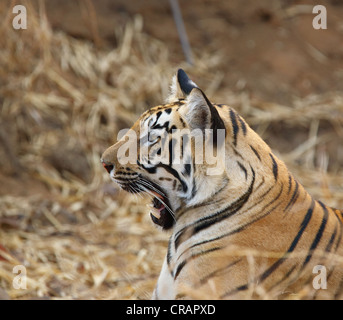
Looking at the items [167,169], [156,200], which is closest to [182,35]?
[156,200]

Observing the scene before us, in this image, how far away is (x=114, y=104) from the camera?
19.2 feet

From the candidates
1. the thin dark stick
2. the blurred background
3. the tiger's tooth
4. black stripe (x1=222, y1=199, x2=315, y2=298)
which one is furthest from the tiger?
the thin dark stick

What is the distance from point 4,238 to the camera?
4.41 m

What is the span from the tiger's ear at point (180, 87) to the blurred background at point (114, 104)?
47.3 inches

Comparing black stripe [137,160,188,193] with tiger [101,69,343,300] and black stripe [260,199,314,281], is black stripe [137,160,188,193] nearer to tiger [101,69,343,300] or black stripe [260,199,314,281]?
tiger [101,69,343,300]

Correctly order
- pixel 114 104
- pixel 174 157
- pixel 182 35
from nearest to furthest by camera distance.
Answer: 1. pixel 174 157
2. pixel 114 104
3. pixel 182 35

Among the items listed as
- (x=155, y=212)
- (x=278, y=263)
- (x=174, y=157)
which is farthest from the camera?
(x=155, y=212)

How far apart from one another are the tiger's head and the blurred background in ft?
3.23

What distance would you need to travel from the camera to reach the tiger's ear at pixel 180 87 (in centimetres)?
284

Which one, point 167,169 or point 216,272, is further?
point 167,169

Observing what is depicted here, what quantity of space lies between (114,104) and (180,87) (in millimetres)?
3035

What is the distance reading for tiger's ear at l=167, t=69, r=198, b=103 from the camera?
9.32 feet

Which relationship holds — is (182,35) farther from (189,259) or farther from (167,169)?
(189,259)
